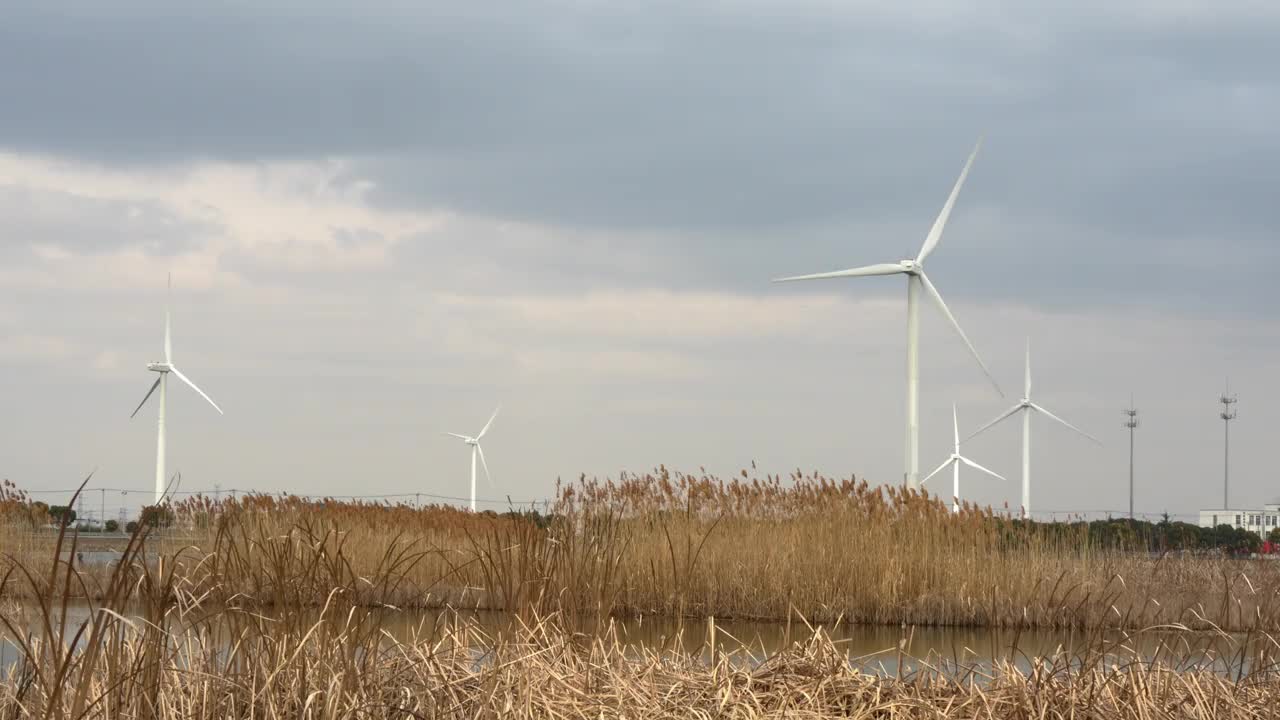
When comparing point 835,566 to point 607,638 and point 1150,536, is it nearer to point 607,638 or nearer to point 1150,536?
point 607,638

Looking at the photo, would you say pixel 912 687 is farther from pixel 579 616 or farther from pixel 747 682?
pixel 579 616

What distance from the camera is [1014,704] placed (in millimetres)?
6449

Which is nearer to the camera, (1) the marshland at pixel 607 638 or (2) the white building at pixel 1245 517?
(1) the marshland at pixel 607 638

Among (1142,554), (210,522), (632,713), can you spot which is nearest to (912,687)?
(632,713)

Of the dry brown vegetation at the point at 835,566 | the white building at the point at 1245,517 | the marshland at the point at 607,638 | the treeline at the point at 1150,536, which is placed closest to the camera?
the marshland at the point at 607,638

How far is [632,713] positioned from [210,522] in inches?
625

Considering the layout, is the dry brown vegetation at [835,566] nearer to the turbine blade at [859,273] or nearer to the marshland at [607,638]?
the marshland at [607,638]

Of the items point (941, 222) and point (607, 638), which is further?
point (941, 222)

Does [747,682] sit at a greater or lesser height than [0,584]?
lesser

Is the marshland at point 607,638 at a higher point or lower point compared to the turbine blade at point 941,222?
lower

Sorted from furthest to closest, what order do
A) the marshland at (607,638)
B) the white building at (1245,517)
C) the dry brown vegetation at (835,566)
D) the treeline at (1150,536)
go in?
the white building at (1245,517) → the treeline at (1150,536) → the dry brown vegetation at (835,566) → the marshland at (607,638)

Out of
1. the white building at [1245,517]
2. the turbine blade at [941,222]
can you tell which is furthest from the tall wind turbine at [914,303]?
the white building at [1245,517]

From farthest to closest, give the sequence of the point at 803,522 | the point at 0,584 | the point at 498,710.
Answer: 1. the point at 803,522
2. the point at 498,710
3. the point at 0,584

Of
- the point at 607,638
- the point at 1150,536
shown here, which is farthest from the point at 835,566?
the point at 1150,536
